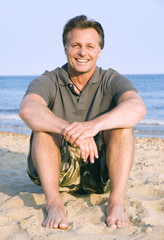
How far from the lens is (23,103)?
3078mm

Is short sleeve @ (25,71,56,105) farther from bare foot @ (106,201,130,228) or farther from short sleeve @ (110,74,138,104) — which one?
bare foot @ (106,201,130,228)

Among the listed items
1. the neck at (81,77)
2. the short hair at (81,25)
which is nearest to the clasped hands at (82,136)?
the neck at (81,77)

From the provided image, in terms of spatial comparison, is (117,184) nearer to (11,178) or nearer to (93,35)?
(93,35)

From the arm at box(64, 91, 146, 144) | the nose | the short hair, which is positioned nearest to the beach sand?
the arm at box(64, 91, 146, 144)

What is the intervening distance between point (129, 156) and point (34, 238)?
1.14 meters

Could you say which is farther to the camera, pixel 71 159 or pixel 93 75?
pixel 93 75

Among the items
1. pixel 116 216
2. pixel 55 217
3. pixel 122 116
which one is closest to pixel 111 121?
pixel 122 116

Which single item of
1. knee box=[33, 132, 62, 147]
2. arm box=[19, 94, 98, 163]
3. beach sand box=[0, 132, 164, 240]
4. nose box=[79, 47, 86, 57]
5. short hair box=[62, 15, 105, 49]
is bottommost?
beach sand box=[0, 132, 164, 240]

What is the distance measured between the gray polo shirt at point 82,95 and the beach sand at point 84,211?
0.92m

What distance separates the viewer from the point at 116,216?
2.61 m

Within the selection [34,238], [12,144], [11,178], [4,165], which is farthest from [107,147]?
[12,144]

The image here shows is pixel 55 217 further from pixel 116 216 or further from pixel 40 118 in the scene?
pixel 40 118

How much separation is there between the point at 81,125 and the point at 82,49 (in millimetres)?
1046

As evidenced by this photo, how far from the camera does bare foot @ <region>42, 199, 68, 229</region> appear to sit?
253cm
